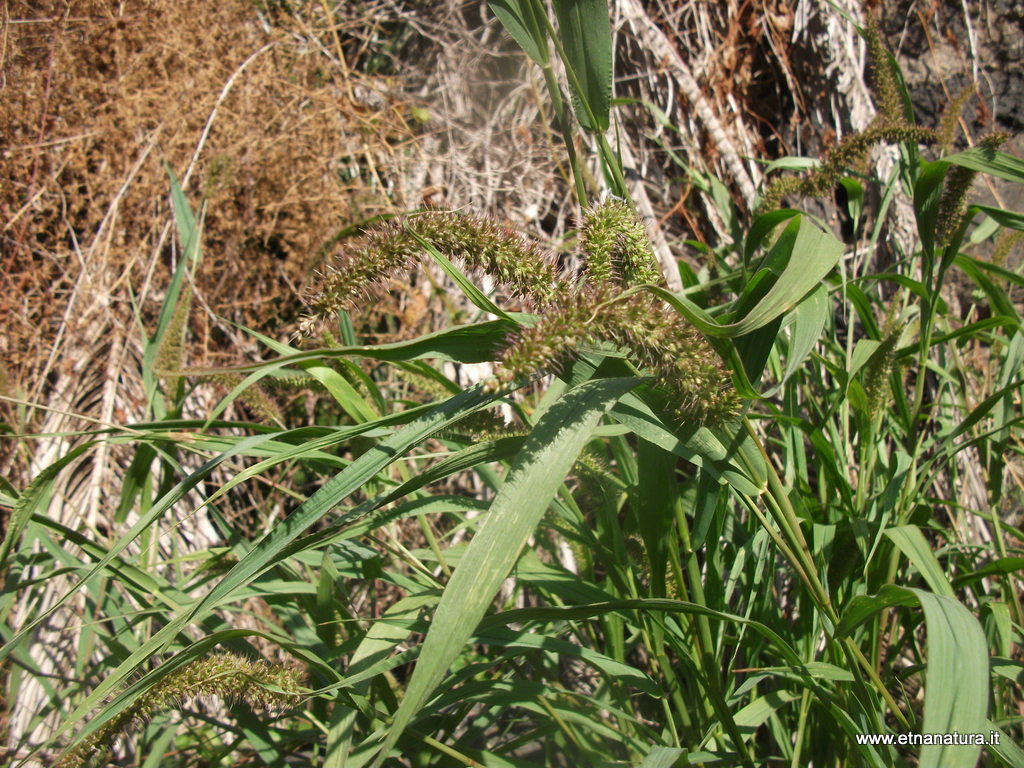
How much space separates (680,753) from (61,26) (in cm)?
254

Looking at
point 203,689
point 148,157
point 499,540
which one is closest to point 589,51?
point 499,540

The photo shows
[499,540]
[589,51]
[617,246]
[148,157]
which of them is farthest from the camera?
[148,157]

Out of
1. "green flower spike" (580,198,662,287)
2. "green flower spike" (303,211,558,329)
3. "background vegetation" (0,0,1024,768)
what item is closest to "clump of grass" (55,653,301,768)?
"background vegetation" (0,0,1024,768)

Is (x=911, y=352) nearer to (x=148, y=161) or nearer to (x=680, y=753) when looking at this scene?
(x=680, y=753)

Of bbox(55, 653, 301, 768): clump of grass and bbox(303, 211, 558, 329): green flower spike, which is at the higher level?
bbox(303, 211, 558, 329): green flower spike

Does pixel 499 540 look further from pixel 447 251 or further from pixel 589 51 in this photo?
pixel 589 51

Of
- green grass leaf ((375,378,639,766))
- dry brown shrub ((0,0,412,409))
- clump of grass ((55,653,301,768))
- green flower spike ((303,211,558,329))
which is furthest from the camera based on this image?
dry brown shrub ((0,0,412,409))

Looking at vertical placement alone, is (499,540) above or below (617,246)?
below

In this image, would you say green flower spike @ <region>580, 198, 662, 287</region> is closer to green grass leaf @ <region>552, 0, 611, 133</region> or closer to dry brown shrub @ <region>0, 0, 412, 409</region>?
green grass leaf @ <region>552, 0, 611, 133</region>

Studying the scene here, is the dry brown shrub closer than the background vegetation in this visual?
No

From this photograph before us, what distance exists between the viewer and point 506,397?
0.82 m

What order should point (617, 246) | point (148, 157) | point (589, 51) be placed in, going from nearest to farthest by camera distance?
1. point (617, 246)
2. point (589, 51)
3. point (148, 157)

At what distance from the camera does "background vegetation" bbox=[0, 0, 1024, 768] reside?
681 millimetres

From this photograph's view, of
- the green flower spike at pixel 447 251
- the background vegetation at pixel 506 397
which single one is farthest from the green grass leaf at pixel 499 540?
the green flower spike at pixel 447 251
